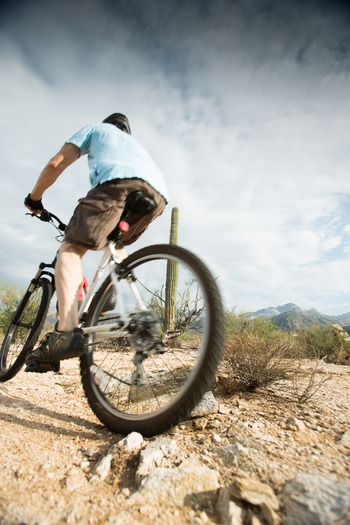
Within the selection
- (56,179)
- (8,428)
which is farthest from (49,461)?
(56,179)

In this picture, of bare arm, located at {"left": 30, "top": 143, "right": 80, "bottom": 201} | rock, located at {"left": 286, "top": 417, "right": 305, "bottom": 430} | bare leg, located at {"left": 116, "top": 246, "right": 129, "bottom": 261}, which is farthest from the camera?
bare leg, located at {"left": 116, "top": 246, "right": 129, "bottom": 261}

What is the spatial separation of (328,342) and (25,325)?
7.46 metres

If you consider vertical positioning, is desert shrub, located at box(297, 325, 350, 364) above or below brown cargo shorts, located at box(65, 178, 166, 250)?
below

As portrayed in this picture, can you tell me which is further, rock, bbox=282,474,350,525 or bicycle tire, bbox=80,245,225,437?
bicycle tire, bbox=80,245,225,437

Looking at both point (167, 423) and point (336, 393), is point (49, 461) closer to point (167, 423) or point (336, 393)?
point (167, 423)

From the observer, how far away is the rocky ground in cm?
84

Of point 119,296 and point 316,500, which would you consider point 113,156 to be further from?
point 316,500

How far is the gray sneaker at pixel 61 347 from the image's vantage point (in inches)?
62.0

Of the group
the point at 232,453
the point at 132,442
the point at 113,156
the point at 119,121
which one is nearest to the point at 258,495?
the point at 232,453

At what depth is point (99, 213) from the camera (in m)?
1.73

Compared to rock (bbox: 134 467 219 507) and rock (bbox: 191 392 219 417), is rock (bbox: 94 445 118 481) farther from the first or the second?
rock (bbox: 191 392 219 417)

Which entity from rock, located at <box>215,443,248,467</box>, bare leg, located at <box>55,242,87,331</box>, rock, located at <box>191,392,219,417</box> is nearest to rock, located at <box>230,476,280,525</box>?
Result: rock, located at <box>215,443,248,467</box>

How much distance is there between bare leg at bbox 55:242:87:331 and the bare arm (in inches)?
22.0

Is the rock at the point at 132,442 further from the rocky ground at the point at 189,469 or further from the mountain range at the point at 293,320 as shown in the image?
the mountain range at the point at 293,320
